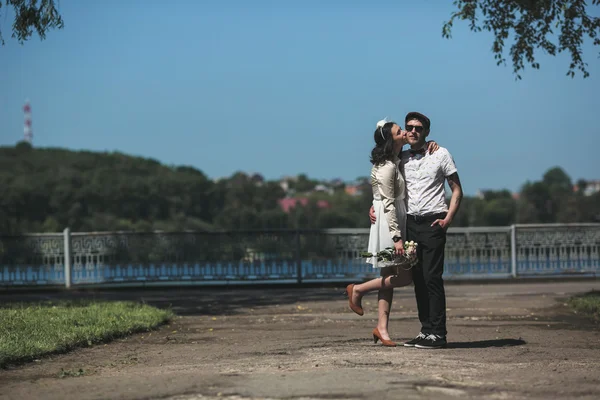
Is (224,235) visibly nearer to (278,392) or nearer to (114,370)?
(114,370)

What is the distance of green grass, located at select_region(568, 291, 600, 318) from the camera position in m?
13.9

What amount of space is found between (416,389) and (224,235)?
16.2 meters

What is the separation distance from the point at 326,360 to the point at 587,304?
7.17 meters

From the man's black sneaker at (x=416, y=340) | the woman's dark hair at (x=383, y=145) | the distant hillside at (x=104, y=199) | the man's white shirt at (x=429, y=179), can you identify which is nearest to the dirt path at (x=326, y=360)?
the man's black sneaker at (x=416, y=340)

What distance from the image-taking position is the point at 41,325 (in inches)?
452

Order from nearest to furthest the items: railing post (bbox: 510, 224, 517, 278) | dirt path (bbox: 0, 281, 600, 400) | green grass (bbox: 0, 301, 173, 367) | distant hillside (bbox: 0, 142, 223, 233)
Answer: dirt path (bbox: 0, 281, 600, 400), green grass (bbox: 0, 301, 173, 367), railing post (bbox: 510, 224, 517, 278), distant hillside (bbox: 0, 142, 223, 233)

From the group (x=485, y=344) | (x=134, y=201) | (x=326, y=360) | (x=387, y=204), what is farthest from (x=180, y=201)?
(x=326, y=360)

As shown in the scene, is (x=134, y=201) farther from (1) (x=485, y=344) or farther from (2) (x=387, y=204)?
(2) (x=387, y=204)

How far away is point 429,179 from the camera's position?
9.51 m

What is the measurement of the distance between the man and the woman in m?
0.09

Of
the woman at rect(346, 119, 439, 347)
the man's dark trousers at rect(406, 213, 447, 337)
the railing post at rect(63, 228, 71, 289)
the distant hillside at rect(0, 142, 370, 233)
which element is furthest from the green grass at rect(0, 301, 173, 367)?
the distant hillside at rect(0, 142, 370, 233)

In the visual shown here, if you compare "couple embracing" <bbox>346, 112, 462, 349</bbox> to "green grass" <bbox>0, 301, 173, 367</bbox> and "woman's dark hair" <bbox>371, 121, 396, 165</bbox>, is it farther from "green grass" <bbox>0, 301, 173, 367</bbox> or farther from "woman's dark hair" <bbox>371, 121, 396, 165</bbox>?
"green grass" <bbox>0, 301, 173, 367</bbox>

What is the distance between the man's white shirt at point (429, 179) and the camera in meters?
9.48

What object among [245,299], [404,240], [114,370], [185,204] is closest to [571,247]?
[245,299]
